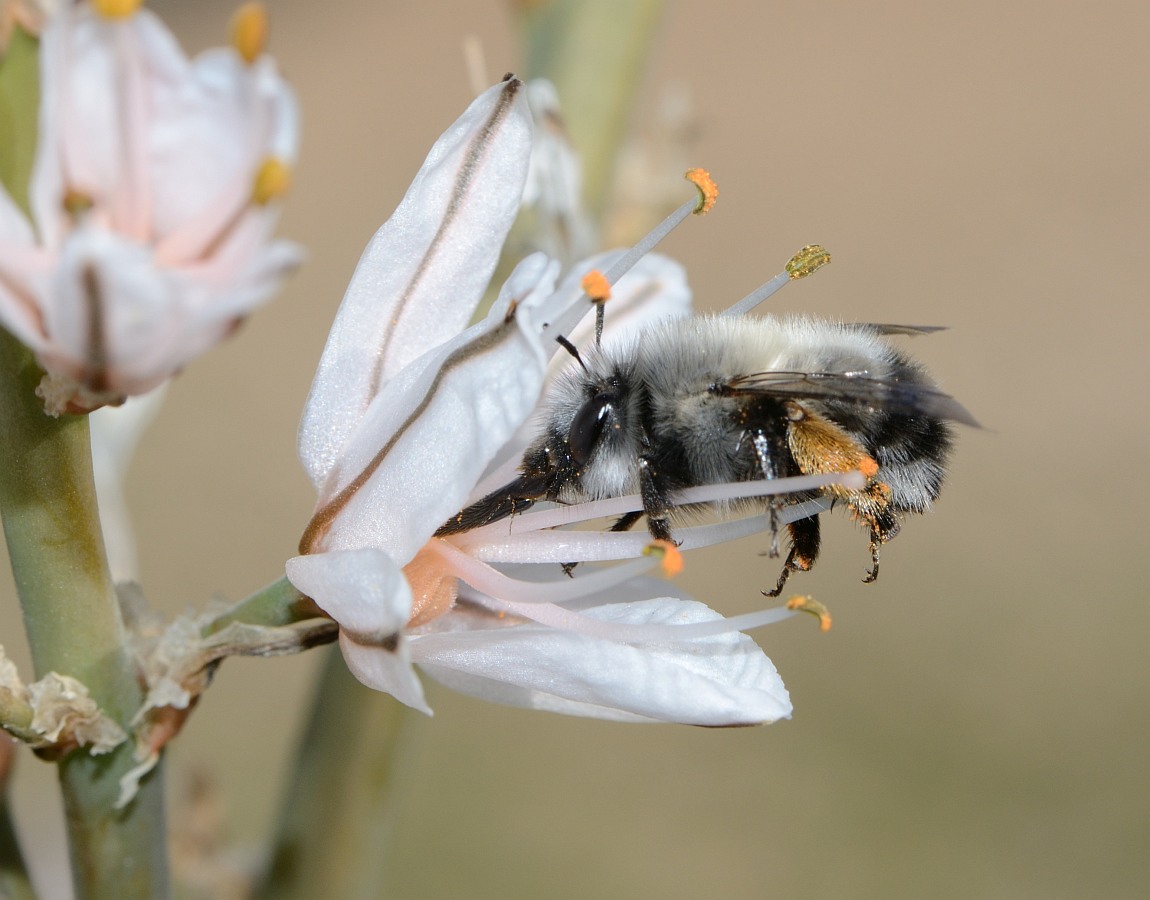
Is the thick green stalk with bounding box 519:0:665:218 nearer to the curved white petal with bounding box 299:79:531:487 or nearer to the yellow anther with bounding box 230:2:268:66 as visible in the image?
the curved white petal with bounding box 299:79:531:487

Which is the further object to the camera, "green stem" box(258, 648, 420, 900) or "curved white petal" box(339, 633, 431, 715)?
"green stem" box(258, 648, 420, 900)

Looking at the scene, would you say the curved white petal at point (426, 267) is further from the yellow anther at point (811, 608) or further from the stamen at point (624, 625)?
the yellow anther at point (811, 608)

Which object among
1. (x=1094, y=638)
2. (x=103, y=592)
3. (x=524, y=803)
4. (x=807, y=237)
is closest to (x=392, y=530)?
(x=103, y=592)

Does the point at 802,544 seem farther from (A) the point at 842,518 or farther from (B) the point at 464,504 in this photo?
(A) the point at 842,518

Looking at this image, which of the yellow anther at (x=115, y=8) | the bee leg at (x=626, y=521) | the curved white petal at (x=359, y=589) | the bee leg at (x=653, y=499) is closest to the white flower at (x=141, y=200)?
the yellow anther at (x=115, y=8)

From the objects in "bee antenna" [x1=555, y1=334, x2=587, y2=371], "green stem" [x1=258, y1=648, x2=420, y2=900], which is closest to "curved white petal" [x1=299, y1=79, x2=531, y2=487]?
"bee antenna" [x1=555, y1=334, x2=587, y2=371]

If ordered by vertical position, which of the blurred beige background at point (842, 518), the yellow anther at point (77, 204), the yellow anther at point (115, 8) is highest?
the yellow anther at point (115, 8)

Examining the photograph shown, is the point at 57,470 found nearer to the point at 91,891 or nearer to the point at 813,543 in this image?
the point at 91,891
